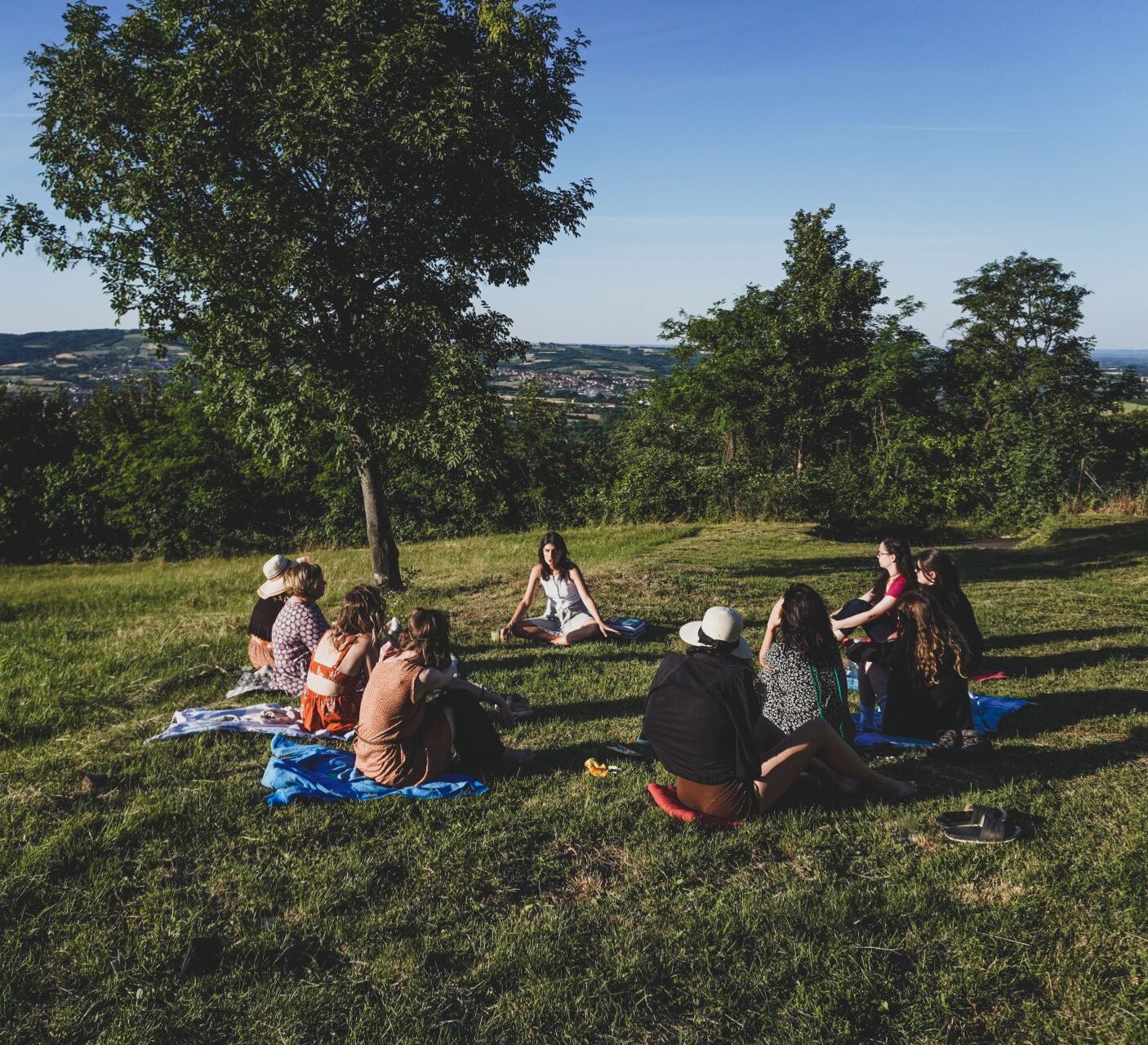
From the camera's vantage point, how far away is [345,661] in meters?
6.19

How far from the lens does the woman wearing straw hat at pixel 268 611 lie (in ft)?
25.5

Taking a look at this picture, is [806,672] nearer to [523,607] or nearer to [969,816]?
[969,816]

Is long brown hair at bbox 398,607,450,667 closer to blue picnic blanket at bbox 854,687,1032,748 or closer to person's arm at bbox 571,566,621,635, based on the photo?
blue picnic blanket at bbox 854,687,1032,748

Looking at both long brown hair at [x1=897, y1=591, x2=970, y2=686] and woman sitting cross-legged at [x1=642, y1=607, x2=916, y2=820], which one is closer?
woman sitting cross-legged at [x1=642, y1=607, x2=916, y2=820]

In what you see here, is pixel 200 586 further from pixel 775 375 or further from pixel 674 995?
pixel 775 375

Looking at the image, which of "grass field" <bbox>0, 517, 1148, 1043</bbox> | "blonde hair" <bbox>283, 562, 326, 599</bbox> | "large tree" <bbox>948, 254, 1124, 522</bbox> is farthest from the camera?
"large tree" <bbox>948, 254, 1124, 522</bbox>

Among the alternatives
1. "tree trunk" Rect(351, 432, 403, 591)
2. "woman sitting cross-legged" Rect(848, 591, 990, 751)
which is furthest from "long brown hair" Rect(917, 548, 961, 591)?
"tree trunk" Rect(351, 432, 403, 591)

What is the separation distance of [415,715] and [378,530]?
333 inches

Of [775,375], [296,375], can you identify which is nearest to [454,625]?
[296,375]

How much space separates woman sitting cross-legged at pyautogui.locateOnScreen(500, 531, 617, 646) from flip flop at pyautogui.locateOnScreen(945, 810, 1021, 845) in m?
5.12

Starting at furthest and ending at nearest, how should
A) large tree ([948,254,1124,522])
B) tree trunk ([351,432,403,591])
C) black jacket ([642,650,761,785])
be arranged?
large tree ([948,254,1124,522]) < tree trunk ([351,432,403,591]) < black jacket ([642,650,761,785])

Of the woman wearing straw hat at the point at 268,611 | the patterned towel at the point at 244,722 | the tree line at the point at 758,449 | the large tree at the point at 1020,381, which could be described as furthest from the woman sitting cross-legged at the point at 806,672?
the large tree at the point at 1020,381

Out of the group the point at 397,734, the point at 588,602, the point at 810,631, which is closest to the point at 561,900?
the point at 397,734

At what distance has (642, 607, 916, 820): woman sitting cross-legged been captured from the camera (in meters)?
4.74
